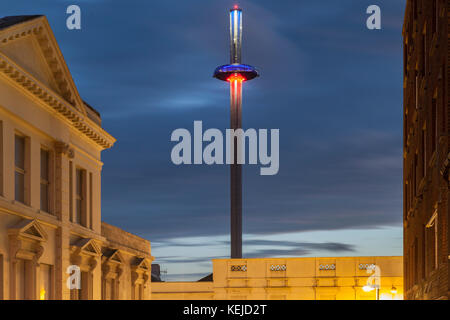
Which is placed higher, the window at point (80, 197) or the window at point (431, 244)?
the window at point (80, 197)

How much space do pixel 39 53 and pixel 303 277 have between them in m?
23.5

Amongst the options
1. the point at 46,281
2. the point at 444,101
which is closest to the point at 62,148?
the point at 46,281

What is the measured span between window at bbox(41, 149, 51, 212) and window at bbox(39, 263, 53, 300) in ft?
7.91

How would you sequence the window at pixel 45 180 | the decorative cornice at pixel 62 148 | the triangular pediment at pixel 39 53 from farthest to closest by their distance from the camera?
the decorative cornice at pixel 62 148
the window at pixel 45 180
the triangular pediment at pixel 39 53

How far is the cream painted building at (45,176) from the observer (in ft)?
99.6

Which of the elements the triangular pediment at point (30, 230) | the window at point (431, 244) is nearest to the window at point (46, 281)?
the triangular pediment at point (30, 230)

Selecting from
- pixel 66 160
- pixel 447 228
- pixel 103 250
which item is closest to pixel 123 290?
pixel 103 250

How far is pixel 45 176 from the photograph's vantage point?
3578cm

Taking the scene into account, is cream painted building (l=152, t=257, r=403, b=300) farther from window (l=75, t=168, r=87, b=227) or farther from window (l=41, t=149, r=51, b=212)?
window (l=41, t=149, r=51, b=212)

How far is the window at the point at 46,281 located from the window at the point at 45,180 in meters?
2.41

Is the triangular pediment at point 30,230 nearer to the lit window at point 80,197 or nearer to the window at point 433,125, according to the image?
the lit window at point 80,197

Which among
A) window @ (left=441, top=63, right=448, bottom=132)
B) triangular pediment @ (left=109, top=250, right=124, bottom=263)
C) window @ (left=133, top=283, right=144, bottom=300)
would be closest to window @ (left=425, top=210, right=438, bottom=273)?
window @ (left=441, top=63, right=448, bottom=132)

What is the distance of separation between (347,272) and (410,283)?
38.4 ft
